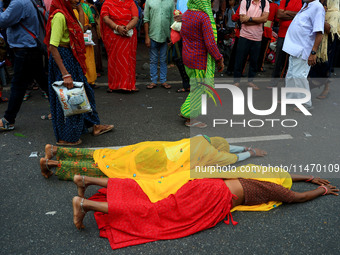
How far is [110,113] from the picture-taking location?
487cm

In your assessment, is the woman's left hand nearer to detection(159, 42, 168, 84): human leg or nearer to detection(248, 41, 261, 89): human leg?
detection(248, 41, 261, 89): human leg

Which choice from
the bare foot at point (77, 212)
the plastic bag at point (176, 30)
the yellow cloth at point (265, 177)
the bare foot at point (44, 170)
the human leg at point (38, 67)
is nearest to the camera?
the bare foot at point (77, 212)

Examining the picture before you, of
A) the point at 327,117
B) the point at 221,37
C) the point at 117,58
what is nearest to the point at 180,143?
the point at 327,117

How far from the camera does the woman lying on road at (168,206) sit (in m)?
2.22

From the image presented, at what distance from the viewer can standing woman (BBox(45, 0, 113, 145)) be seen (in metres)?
3.28

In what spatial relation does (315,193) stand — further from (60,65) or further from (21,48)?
(21,48)

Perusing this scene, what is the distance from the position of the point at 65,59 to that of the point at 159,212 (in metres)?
2.19

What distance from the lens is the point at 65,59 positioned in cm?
350

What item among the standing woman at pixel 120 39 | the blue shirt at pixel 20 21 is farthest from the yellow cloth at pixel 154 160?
the standing woman at pixel 120 39

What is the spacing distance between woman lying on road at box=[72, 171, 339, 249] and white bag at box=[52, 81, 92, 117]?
4.09ft

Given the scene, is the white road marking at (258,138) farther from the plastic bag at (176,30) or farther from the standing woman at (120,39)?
the standing woman at (120,39)

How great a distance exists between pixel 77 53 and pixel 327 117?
3.85m

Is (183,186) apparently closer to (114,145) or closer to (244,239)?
(244,239)

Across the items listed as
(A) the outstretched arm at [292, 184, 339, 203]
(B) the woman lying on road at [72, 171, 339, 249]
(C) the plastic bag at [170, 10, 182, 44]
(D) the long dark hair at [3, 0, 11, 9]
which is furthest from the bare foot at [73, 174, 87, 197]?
(C) the plastic bag at [170, 10, 182, 44]
